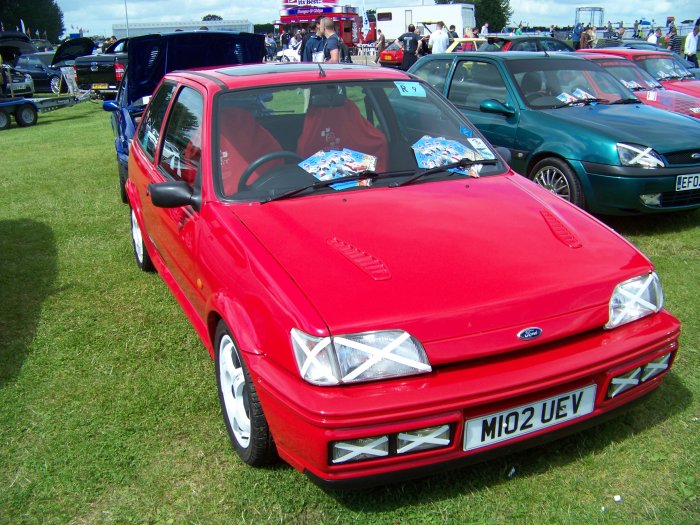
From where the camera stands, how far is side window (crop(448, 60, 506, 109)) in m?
6.70

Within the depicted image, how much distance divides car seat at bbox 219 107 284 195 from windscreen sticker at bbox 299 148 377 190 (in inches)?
6.7

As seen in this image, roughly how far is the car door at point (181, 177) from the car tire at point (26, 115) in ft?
41.0

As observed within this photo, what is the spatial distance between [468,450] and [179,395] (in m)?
1.67

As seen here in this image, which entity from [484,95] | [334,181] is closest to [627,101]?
[484,95]

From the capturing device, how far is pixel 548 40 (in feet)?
57.9

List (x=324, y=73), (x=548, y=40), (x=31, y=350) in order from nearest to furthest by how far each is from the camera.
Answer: (x=324, y=73)
(x=31, y=350)
(x=548, y=40)

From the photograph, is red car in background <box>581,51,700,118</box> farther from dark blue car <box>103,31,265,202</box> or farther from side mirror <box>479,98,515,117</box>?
dark blue car <box>103,31,265,202</box>

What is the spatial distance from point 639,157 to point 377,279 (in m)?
4.00

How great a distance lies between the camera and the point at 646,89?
8.46 metres

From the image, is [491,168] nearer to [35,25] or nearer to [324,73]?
[324,73]

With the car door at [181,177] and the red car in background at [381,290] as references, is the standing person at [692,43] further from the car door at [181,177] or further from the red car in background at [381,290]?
the car door at [181,177]

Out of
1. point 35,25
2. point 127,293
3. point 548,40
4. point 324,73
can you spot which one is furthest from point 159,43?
point 35,25

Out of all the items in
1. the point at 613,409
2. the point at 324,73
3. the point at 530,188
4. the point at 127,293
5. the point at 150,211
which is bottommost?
the point at 127,293

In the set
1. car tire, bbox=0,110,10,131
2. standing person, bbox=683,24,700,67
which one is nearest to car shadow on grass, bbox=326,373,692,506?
car tire, bbox=0,110,10,131
